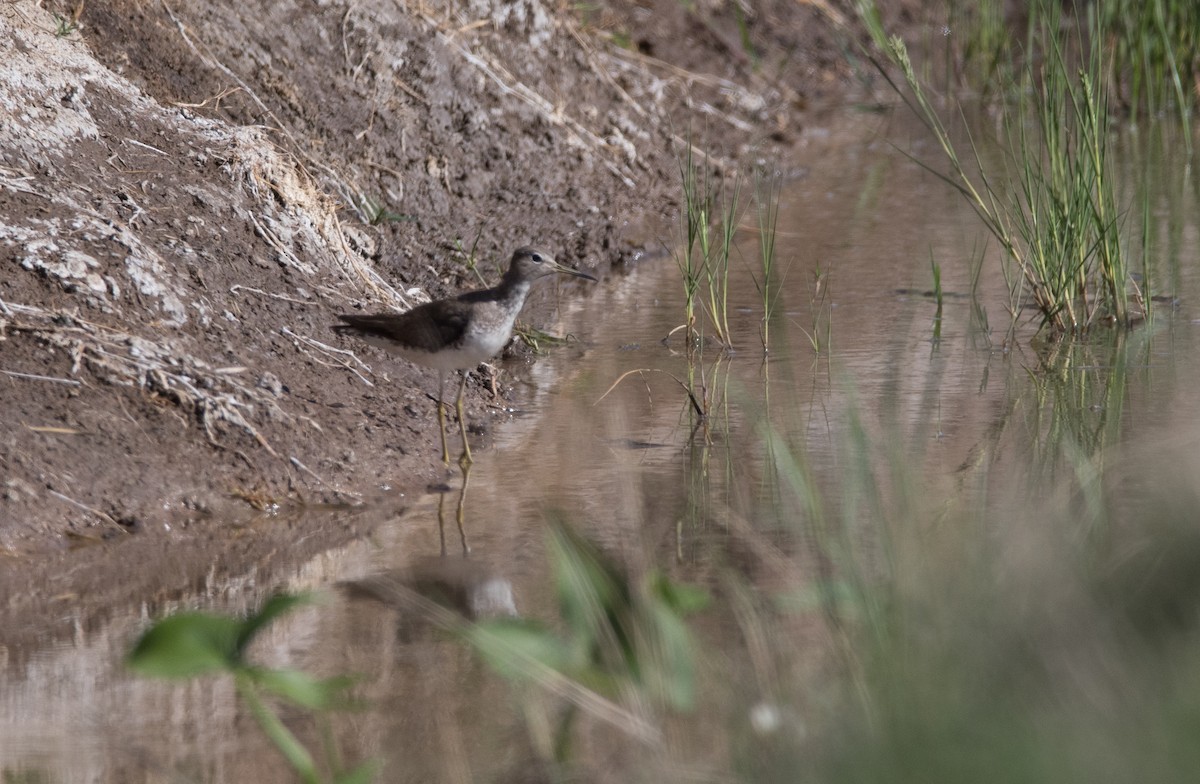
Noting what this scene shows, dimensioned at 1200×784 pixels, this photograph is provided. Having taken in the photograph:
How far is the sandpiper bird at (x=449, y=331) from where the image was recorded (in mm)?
5734

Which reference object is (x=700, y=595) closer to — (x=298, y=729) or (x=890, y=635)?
(x=890, y=635)

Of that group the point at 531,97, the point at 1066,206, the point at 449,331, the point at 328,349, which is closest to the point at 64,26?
the point at 328,349

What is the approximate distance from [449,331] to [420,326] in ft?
0.43

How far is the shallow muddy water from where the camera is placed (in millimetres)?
3547

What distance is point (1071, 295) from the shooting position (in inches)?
279

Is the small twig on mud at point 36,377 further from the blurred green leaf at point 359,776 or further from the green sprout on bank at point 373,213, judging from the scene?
the green sprout on bank at point 373,213

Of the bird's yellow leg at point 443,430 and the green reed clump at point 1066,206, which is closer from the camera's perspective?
the bird's yellow leg at point 443,430

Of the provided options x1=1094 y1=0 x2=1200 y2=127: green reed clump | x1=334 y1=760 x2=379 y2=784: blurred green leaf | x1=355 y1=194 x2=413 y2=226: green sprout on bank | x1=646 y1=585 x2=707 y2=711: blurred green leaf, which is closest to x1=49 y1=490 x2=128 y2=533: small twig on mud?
x1=334 y1=760 x2=379 y2=784: blurred green leaf

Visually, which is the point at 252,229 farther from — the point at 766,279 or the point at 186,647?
the point at 186,647

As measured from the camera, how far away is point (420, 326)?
580 cm

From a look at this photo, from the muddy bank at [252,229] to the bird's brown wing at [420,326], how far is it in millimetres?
316

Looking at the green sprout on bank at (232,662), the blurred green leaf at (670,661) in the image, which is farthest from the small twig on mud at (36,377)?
the blurred green leaf at (670,661)

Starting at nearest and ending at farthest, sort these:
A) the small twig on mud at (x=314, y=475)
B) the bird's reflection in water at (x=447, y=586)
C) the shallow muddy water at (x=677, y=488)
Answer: the shallow muddy water at (x=677, y=488) < the bird's reflection in water at (x=447, y=586) < the small twig on mud at (x=314, y=475)

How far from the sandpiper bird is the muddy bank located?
27 centimetres
